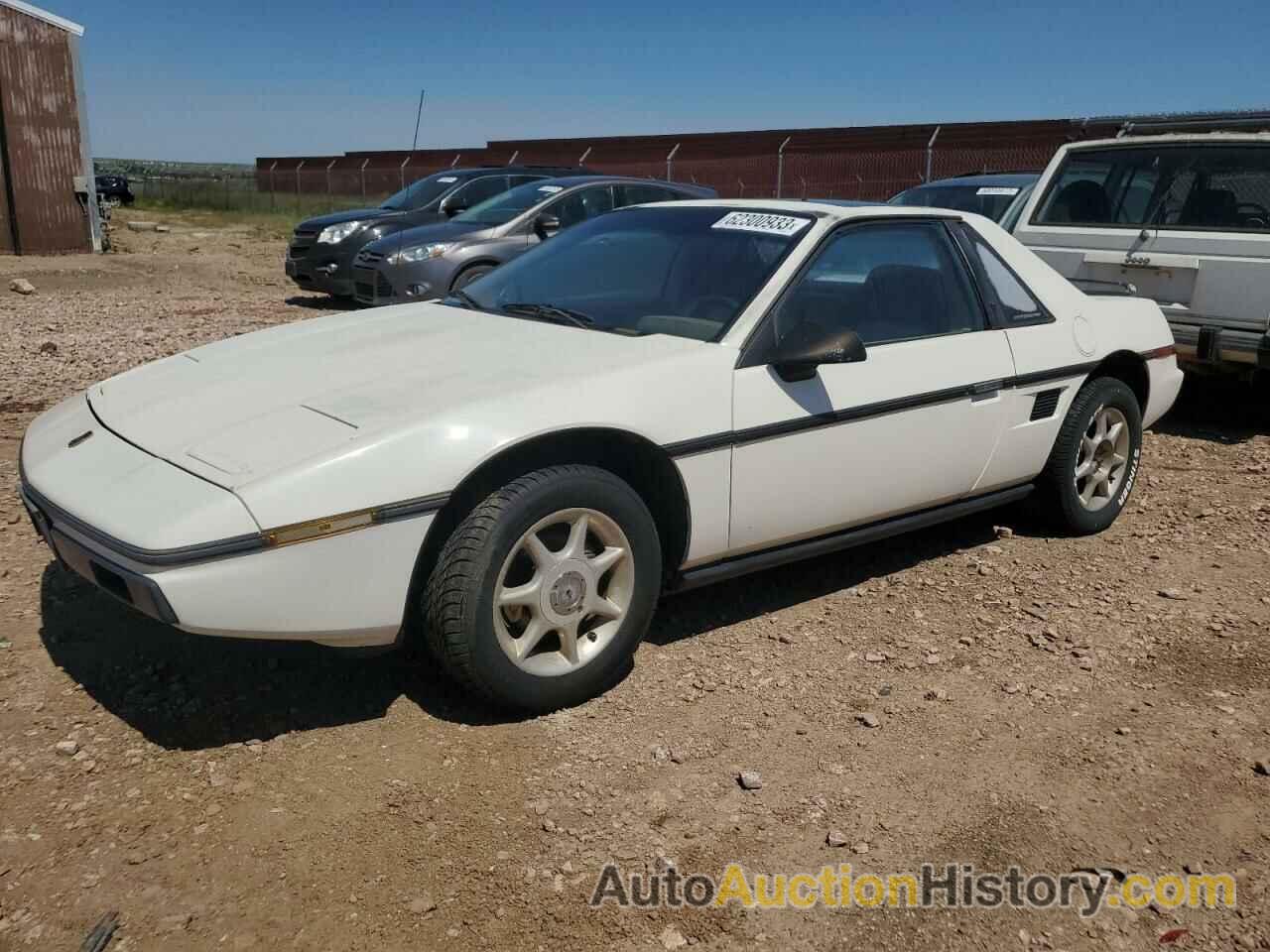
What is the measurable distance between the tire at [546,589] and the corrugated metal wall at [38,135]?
17869 millimetres

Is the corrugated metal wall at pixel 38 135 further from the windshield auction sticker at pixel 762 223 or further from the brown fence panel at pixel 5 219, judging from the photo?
the windshield auction sticker at pixel 762 223

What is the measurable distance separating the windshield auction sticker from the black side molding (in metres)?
1.11

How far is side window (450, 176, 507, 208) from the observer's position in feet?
44.4

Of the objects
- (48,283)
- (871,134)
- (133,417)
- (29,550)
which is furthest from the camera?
(871,134)

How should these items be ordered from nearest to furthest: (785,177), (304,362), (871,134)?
(304,362) < (785,177) < (871,134)

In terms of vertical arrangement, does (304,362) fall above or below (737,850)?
above

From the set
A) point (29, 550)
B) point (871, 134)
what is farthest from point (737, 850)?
point (871, 134)

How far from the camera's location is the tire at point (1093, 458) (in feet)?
15.8

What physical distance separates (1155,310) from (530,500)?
145 inches

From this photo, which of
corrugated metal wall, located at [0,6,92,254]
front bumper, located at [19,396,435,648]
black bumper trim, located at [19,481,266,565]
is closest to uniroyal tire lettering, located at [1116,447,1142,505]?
A: front bumper, located at [19,396,435,648]

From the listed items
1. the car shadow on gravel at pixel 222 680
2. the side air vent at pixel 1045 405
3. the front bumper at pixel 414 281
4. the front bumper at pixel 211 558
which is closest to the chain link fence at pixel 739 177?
the front bumper at pixel 414 281

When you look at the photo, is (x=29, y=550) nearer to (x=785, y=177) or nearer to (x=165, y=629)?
(x=165, y=629)

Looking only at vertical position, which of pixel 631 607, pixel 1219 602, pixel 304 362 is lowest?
pixel 1219 602

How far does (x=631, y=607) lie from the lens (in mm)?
3416
